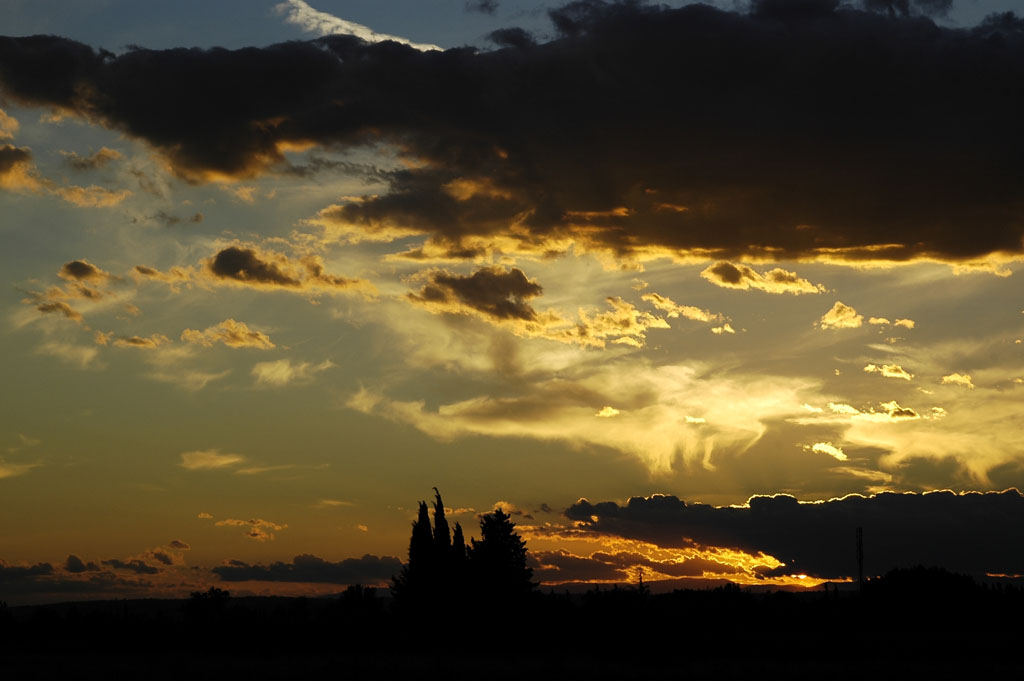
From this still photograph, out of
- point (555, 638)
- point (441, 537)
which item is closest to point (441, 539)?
point (441, 537)

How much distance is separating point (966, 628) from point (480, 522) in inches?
1339

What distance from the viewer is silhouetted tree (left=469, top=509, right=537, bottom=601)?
80188 millimetres

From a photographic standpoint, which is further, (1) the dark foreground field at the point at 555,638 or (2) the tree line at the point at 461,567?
(2) the tree line at the point at 461,567

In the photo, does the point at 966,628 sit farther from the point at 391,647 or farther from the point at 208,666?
the point at 208,666

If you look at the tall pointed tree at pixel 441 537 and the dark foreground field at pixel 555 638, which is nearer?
the dark foreground field at pixel 555 638

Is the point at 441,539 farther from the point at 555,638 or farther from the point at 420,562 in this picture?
the point at 555,638

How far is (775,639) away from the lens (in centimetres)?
6288

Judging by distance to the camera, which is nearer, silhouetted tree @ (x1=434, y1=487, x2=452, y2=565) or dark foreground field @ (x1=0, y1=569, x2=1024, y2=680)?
dark foreground field @ (x1=0, y1=569, x2=1024, y2=680)

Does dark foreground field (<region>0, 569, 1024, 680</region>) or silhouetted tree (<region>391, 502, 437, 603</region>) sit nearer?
dark foreground field (<region>0, 569, 1024, 680</region>)

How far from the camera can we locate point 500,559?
8325 centimetres

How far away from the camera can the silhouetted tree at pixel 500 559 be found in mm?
80188

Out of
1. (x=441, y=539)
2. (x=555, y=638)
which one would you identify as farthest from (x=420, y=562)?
(x=555, y=638)

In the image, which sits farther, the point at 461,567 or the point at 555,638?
the point at 461,567

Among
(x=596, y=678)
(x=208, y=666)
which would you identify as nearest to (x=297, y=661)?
(x=208, y=666)
